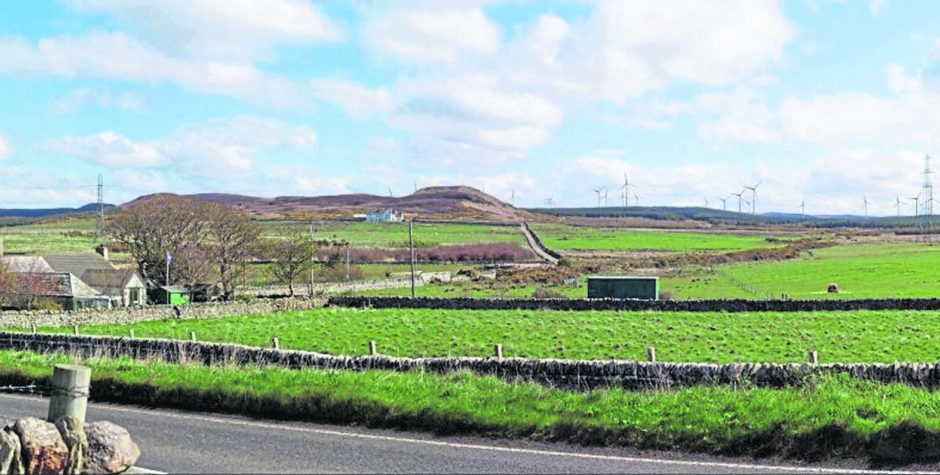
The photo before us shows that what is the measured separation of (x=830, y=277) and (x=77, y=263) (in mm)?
74061

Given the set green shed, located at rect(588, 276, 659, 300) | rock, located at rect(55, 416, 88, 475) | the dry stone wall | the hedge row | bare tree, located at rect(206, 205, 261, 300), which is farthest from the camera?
bare tree, located at rect(206, 205, 261, 300)

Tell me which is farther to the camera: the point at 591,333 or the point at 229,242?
the point at 229,242

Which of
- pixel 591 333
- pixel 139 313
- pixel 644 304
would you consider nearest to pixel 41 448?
pixel 591 333

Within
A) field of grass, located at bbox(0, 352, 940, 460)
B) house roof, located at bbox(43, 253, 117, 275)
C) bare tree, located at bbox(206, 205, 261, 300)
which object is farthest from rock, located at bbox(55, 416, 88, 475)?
bare tree, located at bbox(206, 205, 261, 300)

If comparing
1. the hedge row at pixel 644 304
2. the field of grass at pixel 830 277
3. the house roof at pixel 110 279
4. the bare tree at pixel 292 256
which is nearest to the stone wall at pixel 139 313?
the hedge row at pixel 644 304

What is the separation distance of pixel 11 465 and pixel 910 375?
15.0 metres

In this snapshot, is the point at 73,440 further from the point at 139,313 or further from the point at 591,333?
the point at 139,313

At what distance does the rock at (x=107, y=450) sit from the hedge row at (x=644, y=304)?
179 feet

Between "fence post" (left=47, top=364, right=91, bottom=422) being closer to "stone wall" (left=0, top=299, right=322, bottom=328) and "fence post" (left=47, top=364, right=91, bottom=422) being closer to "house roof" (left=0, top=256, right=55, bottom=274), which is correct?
"stone wall" (left=0, top=299, right=322, bottom=328)

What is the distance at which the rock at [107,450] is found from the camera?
9.89 meters

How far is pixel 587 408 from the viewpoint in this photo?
1310 cm

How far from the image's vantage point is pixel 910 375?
1658 centimetres

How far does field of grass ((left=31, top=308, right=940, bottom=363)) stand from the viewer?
34.8 meters

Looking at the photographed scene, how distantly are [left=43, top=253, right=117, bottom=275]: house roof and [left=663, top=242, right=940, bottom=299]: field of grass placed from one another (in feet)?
170
